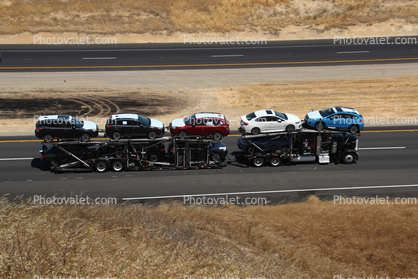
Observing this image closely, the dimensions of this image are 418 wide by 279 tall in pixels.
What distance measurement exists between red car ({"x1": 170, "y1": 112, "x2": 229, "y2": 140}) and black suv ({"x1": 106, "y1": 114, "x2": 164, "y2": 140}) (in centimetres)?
117

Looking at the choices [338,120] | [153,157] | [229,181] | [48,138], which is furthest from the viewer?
[338,120]

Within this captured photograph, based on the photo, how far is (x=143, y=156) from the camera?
20.7 metres

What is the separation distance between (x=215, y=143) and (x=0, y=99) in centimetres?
2136

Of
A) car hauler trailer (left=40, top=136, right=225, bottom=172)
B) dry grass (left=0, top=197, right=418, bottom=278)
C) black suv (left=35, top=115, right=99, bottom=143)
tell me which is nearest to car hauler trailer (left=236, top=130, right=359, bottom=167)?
car hauler trailer (left=40, top=136, right=225, bottom=172)

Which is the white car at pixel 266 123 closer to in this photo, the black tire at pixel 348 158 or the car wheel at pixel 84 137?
the black tire at pixel 348 158

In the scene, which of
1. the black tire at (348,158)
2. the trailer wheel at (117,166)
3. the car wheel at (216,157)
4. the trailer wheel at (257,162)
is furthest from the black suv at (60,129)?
the black tire at (348,158)

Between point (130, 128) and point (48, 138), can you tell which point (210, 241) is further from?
point (48, 138)

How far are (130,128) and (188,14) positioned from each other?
92.8ft

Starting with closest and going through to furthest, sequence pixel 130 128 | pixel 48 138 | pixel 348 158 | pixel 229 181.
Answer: pixel 229 181 → pixel 48 138 → pixel 348 158 → pixel 130 128

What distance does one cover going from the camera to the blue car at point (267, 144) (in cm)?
2148

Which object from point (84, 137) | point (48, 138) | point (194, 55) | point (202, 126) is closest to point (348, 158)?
point (202, 126)

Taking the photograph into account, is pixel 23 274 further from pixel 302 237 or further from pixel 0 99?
pixel 0 99

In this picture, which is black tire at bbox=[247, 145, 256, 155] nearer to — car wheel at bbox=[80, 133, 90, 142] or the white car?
the white car

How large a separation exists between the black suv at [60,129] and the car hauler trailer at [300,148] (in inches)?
364
